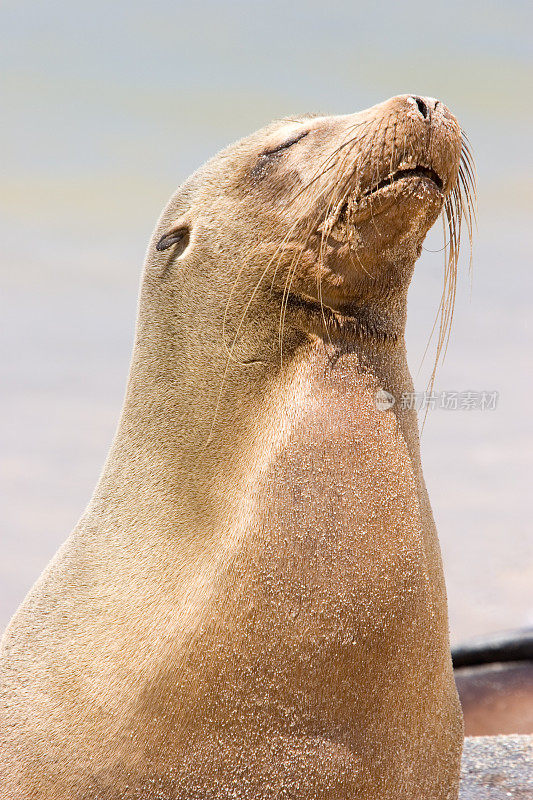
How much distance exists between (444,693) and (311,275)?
1.12m

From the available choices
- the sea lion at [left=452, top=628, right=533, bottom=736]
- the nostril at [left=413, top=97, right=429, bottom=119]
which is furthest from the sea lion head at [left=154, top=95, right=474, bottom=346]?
the sea lion at [left=452, top=628, right=533, bottom=736]

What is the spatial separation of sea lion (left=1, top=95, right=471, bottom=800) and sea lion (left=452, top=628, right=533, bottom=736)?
3066mm

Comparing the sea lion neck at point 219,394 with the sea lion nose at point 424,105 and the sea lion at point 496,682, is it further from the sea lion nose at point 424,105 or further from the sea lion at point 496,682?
the sea lion at point 496,682

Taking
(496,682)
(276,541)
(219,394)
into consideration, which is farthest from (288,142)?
(496,682)

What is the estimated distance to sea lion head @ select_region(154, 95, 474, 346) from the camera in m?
2.26

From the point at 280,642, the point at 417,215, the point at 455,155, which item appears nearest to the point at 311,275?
the point at 417,215

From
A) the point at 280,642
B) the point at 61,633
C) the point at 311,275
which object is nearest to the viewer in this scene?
the point at 280,642

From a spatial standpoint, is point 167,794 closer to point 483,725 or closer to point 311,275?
point 311,275

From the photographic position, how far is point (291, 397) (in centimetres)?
233

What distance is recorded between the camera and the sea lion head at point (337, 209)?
226 cm

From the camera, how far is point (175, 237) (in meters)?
2.66

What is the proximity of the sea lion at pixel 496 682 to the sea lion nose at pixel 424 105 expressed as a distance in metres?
3.97

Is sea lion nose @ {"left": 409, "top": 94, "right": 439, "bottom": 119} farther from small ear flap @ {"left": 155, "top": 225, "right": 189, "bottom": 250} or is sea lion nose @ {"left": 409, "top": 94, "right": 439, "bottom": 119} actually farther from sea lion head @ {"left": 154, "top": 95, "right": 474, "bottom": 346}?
small ear flap @ {"left": 155, "top": 225, "right": 189, "bottom": 250}

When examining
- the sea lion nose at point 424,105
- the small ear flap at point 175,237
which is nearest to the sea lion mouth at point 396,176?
the sea lion nose at point 424,105
